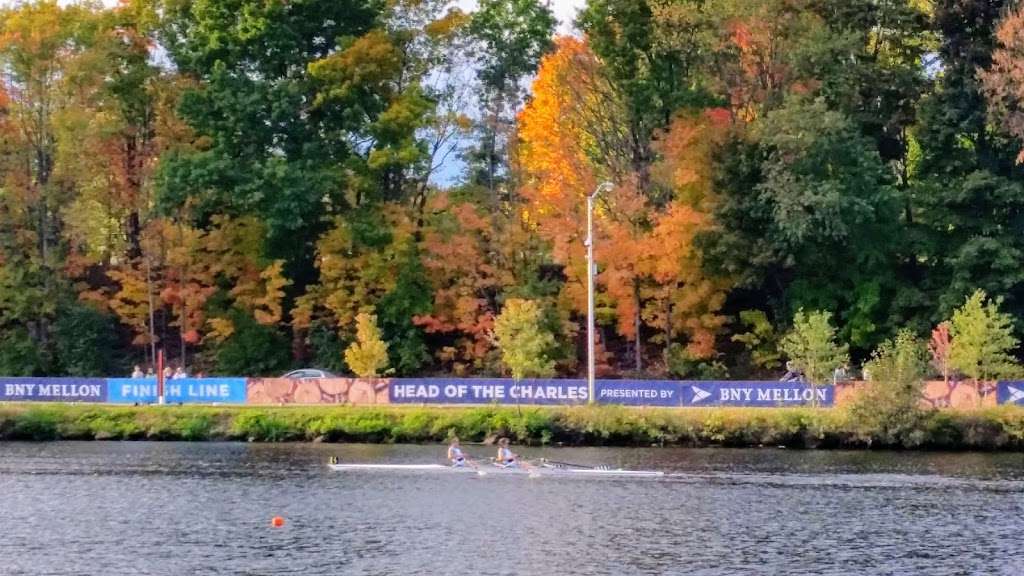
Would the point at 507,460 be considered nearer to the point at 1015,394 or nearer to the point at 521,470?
the point at 521,470

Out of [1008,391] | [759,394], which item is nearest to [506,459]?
[759,394]

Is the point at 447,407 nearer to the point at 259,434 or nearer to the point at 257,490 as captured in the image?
the point at 259,434

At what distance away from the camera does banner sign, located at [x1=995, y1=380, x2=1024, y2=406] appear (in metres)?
62.8

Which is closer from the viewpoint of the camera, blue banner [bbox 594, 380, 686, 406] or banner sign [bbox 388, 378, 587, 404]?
blue banner [bbox 594, 380, 686, 406]

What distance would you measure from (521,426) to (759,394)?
34.4 ft

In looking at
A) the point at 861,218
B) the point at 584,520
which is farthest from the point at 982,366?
the point at 584,520

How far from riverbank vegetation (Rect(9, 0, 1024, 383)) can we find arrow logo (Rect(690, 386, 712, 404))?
31.2 feet

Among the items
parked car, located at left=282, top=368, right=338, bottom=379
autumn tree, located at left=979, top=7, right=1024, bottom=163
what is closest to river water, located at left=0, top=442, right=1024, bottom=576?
parked car, located at left=282, top=368, right=338, bottom=379

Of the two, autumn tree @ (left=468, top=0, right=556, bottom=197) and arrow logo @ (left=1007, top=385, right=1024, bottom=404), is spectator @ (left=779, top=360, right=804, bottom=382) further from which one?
autumn tree @ (left=468, top=0, right=556, bottom=197)

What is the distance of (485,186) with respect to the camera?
85.7 m

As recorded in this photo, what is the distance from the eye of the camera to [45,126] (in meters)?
82.3

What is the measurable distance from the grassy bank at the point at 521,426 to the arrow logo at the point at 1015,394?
2.56 metres

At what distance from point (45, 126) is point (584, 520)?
4970 centimetres

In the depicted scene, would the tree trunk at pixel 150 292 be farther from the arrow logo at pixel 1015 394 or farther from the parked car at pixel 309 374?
the arrow logo at pixel 1015 394
